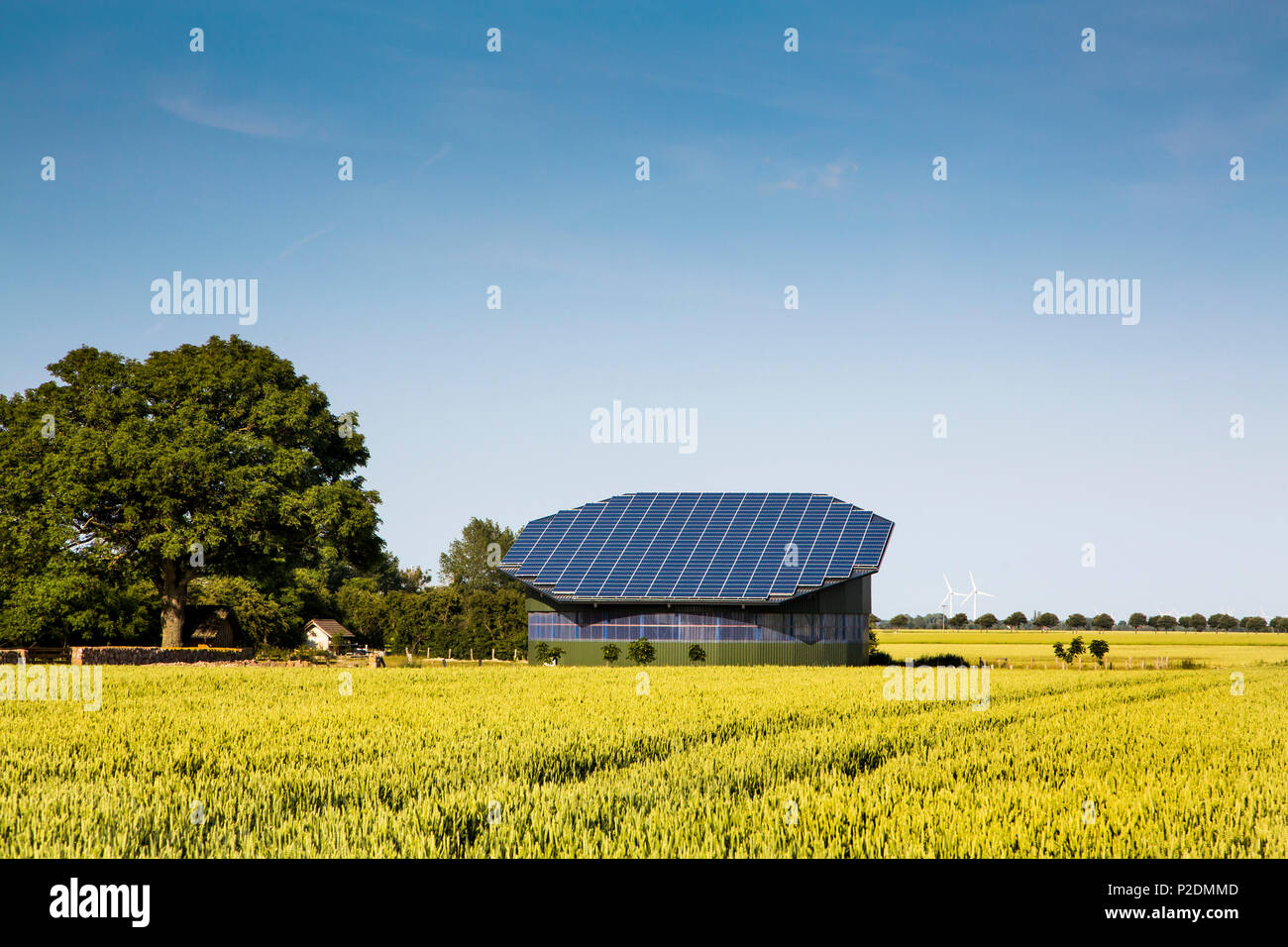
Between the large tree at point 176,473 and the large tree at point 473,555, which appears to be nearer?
the large tree at point 176,473

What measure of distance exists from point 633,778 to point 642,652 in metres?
44.0

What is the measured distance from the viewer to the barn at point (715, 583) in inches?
2240

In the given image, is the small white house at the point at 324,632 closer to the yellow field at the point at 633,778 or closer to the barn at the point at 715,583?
the barn at the point at 715,583

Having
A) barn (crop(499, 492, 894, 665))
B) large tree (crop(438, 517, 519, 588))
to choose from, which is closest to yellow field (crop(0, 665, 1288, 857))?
barn (crop(499, 492, 894, 665))

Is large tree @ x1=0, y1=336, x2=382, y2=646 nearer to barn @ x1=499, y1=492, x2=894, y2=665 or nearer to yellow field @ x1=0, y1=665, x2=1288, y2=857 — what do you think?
barn @ x1=499, y1=492, x2=894, y2=665

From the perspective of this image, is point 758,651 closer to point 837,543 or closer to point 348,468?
point 837,543

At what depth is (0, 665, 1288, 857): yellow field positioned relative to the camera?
9789 mm

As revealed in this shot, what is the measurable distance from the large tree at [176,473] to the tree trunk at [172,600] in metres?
0.07

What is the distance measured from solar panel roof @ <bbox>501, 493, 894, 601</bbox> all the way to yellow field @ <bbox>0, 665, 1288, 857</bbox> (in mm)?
29559

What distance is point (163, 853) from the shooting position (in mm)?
9055

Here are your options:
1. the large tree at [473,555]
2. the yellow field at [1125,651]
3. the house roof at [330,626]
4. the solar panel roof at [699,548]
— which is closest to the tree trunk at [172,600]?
the solar panel roof at [699,548]

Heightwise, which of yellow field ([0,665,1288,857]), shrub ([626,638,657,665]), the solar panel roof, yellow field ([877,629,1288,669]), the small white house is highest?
the solar panel roof
